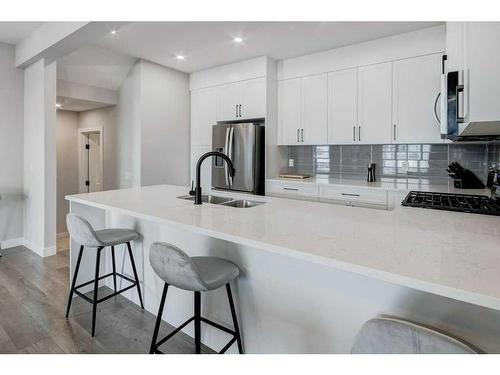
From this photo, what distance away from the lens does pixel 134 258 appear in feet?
8.20

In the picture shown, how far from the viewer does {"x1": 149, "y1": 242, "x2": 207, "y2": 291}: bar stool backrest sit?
1421mm

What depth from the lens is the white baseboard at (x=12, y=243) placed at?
3909mm

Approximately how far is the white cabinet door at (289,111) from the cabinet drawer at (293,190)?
602 mm

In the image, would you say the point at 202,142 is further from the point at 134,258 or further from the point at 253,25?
the point at 134,258

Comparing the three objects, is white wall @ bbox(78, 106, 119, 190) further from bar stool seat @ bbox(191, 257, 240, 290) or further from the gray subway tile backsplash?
bar stool seat @ bbox(191, 257, 240, 290)

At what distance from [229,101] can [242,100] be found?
24 cm

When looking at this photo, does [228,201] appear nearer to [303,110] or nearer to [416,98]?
[303,110]

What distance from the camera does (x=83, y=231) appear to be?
211cm

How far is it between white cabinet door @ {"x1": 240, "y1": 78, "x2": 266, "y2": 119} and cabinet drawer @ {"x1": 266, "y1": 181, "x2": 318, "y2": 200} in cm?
91

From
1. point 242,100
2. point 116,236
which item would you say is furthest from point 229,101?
point 116,236

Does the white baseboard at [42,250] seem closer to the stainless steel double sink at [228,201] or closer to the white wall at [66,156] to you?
the white wall at [66,156]

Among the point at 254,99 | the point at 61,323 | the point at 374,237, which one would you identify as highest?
the point at 254,99
